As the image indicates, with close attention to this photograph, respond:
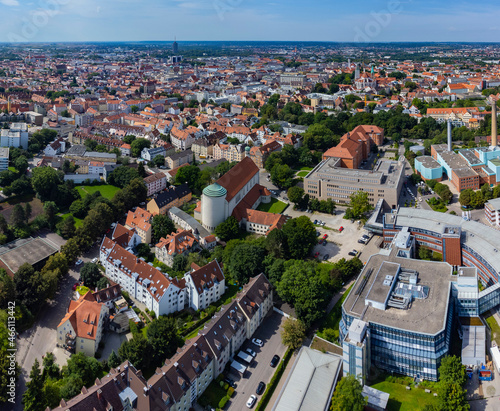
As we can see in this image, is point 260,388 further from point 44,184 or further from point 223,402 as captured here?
point 44,184

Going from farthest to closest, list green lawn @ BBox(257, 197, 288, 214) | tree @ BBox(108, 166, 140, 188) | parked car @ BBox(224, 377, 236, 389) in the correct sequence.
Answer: tree @ BBox(108, 166, 140, 188) → green lawn @ BBox(257, 197, 288, 214) → parked car @ BBox(224, 377, 236, 389)

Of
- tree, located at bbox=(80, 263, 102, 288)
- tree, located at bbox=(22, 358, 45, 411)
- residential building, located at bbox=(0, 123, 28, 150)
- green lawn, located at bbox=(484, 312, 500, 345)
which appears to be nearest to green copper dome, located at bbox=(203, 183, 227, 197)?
tree, located at bbox=(80, 263, 102, 288)

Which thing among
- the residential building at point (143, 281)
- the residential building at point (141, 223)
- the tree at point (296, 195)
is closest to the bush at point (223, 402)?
the residential building at point (143, 281)

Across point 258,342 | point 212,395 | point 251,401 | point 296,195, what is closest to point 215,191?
point 296,195

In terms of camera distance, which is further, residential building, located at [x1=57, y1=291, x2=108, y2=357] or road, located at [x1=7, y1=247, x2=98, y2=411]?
residential building, located at [x1=57, y1=291, x2=108, y2=357]

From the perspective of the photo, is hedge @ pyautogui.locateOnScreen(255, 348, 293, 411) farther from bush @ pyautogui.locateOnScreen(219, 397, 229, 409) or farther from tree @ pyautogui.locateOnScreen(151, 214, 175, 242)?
tree @ pyautogui.locateOnScreen(151, 214, 175, 242)

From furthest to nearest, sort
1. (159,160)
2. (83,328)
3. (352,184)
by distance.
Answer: (159,160) < (352,184) < (83,328)
